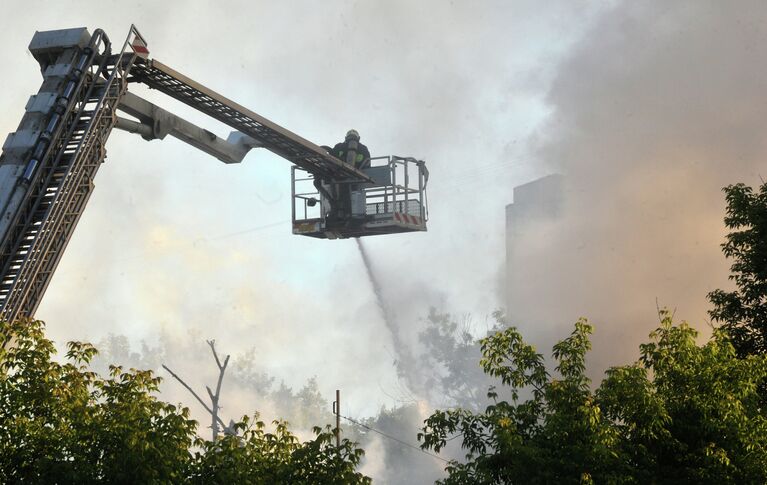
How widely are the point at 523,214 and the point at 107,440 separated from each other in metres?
50.3

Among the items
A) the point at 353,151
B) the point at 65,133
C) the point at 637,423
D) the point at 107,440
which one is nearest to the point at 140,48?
the point at 65,133

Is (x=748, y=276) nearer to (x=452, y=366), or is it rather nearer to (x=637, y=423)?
(x=637, y=423)

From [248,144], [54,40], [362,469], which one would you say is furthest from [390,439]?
[54,40]

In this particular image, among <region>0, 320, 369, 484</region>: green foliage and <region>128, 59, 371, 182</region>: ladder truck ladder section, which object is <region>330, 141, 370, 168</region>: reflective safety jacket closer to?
<region>128, 59, 371, 182</region>: ladder truck ladder section

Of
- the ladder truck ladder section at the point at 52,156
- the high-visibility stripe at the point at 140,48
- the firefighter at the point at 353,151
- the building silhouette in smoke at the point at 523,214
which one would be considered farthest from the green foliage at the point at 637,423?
the building silhouette in smoke at the point at 523,214

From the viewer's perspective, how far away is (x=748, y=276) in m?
22.6

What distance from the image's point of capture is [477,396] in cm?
9175

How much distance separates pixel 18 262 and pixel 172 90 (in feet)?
21.6

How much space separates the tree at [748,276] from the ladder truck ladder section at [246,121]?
11.4m

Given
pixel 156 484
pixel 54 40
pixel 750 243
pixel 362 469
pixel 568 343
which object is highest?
pixel 362 469

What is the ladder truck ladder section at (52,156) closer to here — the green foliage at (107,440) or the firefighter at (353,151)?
the green foliage at (107,440)

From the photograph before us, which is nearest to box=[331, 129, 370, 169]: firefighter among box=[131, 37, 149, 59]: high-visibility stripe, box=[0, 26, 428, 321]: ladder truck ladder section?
box=[0, 26, 428, 321]: ladder truck ladder section

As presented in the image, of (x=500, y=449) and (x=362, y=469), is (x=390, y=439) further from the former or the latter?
(x=500, y=449)

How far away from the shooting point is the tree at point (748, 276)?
22.2m
